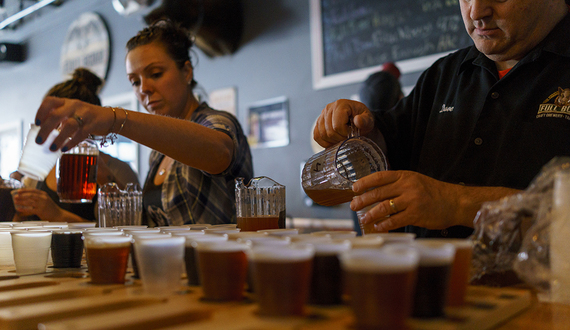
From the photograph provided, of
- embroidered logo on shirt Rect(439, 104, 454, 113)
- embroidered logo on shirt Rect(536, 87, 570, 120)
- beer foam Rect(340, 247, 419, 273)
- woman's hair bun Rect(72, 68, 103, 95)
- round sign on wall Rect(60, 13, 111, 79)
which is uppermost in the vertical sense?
round sign on wall Rect(60, 13, 111, 79)

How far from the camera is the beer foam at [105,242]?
910 mm

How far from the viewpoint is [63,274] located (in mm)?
1061

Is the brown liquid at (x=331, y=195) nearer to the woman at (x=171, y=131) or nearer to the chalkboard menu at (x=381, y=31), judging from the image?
the woman at (x=171, y=131)

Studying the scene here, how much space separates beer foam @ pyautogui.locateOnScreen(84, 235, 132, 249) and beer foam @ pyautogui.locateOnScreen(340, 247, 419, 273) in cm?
51

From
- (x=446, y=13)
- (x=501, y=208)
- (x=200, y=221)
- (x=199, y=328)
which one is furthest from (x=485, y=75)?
(x=446, y=13)

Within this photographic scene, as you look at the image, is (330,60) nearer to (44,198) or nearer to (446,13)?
(446,13)

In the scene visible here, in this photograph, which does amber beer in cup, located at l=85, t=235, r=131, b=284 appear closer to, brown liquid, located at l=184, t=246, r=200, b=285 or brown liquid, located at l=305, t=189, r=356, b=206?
brown liquid, located at l=184, t=246, r=200, b=285

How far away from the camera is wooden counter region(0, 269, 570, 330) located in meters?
0.61

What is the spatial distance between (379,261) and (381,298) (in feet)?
0.14

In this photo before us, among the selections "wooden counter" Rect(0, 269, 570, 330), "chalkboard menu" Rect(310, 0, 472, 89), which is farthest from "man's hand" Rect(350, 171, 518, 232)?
"chalkboard menu" Rect(310, 0, 472, 89)

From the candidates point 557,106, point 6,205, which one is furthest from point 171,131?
point 6,205

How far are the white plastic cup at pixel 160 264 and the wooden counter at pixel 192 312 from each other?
0.02m

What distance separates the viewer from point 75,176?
1581mm

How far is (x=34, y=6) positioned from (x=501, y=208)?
20.6 ft
